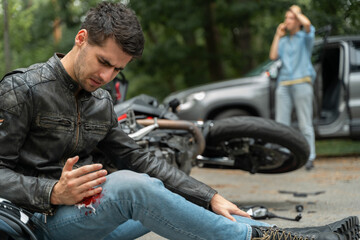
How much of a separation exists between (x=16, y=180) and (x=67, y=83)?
0.52 meters

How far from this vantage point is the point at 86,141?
2.65 metres

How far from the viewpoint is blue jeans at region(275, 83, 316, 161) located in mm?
6988

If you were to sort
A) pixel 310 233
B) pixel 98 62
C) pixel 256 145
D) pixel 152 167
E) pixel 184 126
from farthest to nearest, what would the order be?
pixel 256 145
pixel 184 126
pixel 152 167
pixel 310 233
pixel 98 62

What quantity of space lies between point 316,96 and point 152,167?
5.62 metres

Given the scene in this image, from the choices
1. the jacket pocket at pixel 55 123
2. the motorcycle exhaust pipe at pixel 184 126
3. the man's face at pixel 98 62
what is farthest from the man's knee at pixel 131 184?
the motorcycle exhaust pipe at pixel 184 126

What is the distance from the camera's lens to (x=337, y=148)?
940 centimetres

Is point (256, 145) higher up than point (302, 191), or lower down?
higher up

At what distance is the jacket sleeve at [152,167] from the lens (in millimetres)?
2734

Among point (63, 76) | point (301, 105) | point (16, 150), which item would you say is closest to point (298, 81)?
point (301, 105)

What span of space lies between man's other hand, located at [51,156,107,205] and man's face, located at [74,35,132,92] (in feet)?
Answer: 1.46

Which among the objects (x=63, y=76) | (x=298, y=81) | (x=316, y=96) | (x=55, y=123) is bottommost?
(x=316, y=96)

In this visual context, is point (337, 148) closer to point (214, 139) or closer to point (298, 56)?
point (298, 56)

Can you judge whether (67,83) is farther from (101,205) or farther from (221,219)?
(221,219)

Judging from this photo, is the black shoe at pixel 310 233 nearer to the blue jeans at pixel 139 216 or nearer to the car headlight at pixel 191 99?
the blue jeans at pixel 139 216
